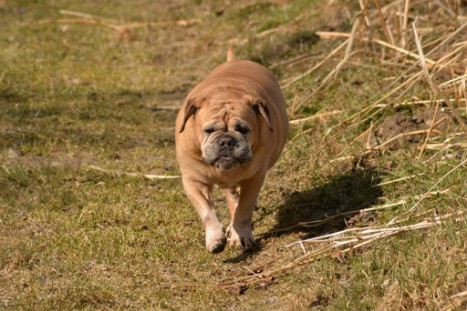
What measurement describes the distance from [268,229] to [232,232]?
0.45 metres

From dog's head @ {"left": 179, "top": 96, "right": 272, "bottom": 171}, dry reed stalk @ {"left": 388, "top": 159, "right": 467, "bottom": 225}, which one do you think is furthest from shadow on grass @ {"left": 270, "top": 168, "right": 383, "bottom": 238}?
dog's head @ {"left": 179, "top": 96, "right": 272, "bottom": 171}

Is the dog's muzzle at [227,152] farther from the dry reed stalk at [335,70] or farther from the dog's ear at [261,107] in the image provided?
the dry reed stalk at [335,70]

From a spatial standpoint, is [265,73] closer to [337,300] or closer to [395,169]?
[395,169]

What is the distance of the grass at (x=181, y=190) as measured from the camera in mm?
5469

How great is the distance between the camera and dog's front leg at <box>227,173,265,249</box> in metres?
6.55

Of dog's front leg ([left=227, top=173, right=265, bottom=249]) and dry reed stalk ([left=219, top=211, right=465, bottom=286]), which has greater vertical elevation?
dry reed stalk ([left=219, top=211, right=465, bottom=286])

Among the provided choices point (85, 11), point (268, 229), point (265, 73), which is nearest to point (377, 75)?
point (265, 73)

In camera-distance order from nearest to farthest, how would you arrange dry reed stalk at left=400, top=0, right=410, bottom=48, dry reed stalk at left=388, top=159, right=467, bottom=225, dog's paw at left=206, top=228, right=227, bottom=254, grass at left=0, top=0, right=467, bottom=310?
grass at left=0, top=0, right=467, bottom=310 → dry reed stalk at left=388, top=159, right=467, bottom=225 → dog's paw at left=206, top=228, right=227, bottom=254 → dry reed stalk at left=400, top=0, right=410, bottom=48

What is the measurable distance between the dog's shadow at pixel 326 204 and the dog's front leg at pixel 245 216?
0.08 meters

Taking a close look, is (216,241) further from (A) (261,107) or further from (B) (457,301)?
(B) (457,301)

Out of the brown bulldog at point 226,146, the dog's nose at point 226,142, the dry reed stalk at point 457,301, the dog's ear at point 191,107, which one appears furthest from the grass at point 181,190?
the dog's ear at point 191,107

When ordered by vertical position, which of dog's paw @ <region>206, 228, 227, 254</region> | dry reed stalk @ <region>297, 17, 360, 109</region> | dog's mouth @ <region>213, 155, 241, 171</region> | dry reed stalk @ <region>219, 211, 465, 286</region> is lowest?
dry reed stalk @ <region>297, 17, 360, 109</region>

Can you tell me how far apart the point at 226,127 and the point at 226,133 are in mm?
102

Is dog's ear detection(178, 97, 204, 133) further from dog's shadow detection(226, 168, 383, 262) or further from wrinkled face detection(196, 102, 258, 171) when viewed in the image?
dog's shadow detection(226, 168, 383, 262)
